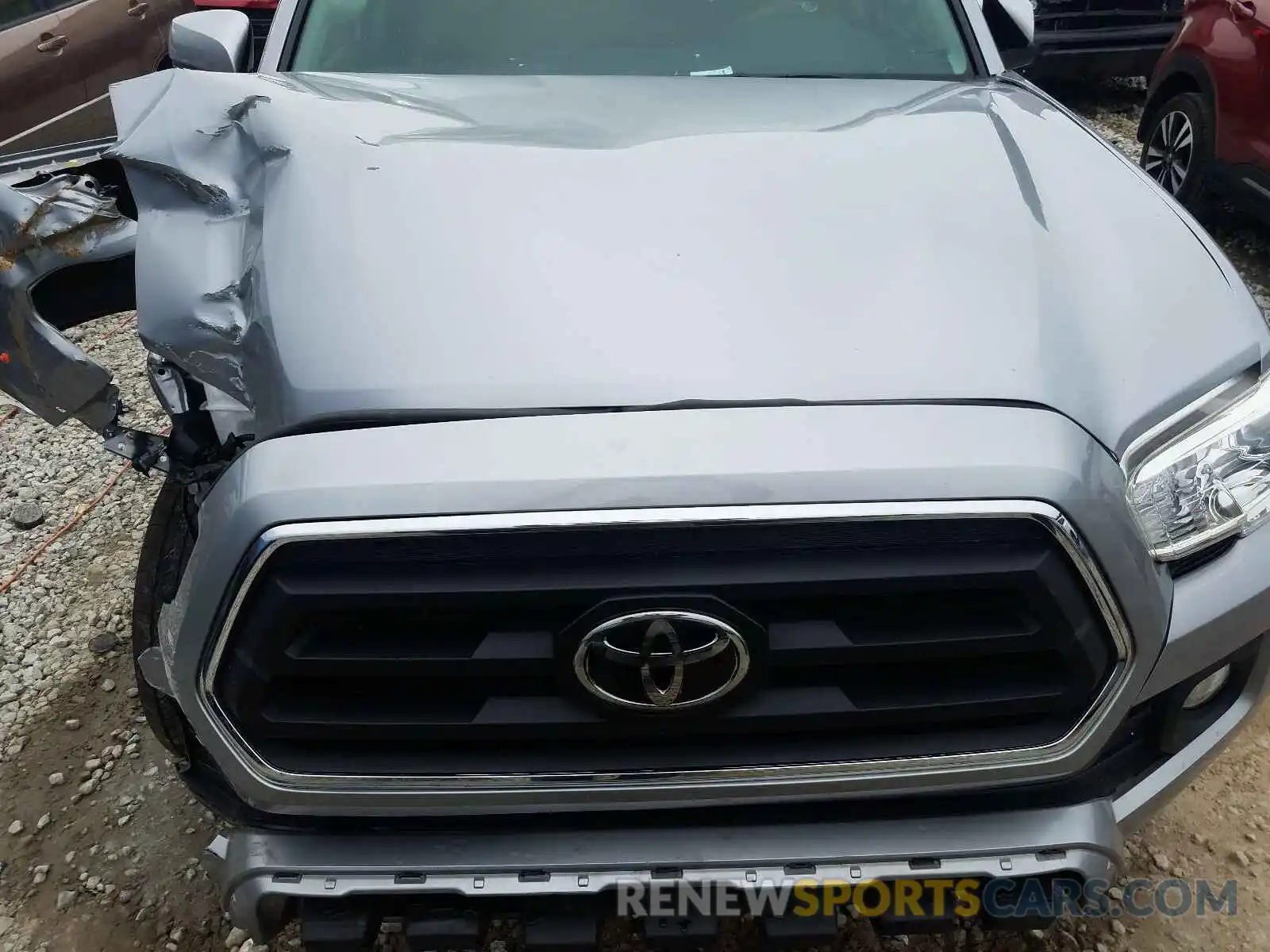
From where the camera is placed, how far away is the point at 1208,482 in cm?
147

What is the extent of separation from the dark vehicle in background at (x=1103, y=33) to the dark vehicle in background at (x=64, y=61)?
5529 millimetres

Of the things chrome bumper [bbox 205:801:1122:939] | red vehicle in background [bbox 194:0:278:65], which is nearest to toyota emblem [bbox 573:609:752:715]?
chrome bumper [bbox 205:801:1122:939]

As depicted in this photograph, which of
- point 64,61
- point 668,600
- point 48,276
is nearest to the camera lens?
point 668,600

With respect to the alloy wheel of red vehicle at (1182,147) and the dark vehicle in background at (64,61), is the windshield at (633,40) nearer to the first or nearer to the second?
the alloy wheel of red vehicle at (1182,147)

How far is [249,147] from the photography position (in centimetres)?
Answer: 185

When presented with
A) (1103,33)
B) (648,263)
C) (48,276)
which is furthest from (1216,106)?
(48,276)

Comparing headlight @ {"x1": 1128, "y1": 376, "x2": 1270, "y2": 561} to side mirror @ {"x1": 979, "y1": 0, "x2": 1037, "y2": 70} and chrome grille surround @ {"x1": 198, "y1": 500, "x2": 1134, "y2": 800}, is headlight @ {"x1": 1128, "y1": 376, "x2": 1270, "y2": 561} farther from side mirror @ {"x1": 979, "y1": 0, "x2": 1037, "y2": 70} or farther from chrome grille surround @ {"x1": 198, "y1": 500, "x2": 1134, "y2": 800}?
side mirror @ {"x1": 979, "y1": 0, "x2": 1037, "y2": 70}

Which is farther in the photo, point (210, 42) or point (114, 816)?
point (210, 42)

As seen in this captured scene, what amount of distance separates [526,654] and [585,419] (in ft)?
1.08

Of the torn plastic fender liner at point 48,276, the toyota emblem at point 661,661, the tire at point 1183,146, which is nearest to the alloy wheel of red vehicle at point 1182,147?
the tire at point 1183,146

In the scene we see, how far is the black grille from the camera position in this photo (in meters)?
1.28

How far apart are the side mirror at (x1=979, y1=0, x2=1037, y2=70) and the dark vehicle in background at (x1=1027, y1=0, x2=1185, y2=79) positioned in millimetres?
4270

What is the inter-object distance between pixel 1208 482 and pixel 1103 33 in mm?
6202

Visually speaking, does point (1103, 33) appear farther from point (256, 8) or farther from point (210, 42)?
point (210, 42)
